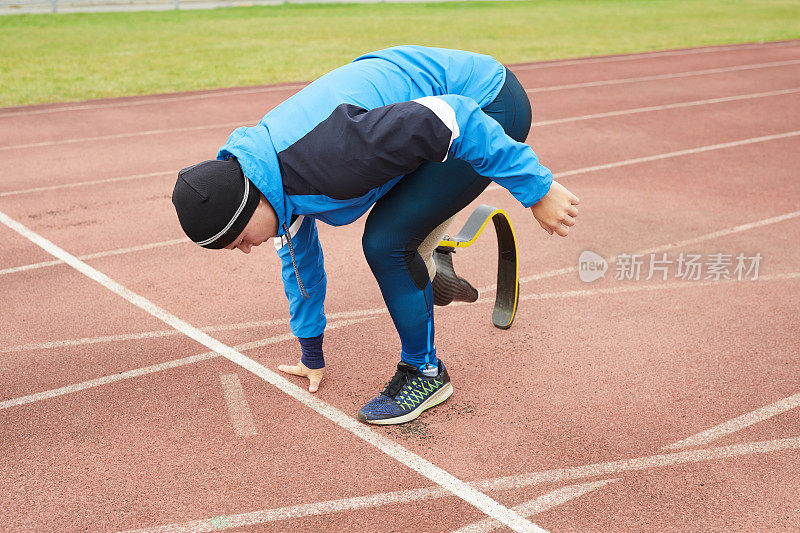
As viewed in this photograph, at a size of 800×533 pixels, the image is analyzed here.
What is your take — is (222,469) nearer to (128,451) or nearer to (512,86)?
(128,451)

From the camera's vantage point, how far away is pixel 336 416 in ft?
10.9

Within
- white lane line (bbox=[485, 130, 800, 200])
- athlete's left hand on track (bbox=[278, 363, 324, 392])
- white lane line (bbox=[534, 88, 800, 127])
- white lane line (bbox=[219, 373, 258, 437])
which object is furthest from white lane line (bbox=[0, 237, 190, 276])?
white lane line (bbox=[534, 88, 800, 127])

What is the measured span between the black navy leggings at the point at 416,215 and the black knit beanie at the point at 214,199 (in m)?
0.54

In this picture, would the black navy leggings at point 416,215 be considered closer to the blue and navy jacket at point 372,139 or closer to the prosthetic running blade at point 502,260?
the blue and navy jacket at point 372,139

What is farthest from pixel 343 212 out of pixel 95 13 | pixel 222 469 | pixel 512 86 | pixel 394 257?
pixel 95 13

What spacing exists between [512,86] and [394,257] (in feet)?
2.68

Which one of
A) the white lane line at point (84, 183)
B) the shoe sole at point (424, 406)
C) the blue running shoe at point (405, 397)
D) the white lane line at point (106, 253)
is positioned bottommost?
the white lane line at point (84, 183)

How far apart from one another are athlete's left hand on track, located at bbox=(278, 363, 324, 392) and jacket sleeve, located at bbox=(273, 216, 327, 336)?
0.22m

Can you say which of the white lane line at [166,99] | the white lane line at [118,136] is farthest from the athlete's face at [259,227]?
the white lane line at [166,99]

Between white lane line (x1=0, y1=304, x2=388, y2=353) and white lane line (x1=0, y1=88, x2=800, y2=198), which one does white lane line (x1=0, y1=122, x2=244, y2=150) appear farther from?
white lane line (x1=0, y1=304, x2=388, y2=353)

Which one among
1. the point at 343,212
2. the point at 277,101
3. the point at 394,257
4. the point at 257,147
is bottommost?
the point at 277,101

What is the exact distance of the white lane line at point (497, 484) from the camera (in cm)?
268

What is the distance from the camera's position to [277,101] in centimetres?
1101

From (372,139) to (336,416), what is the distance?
1.43 meters
